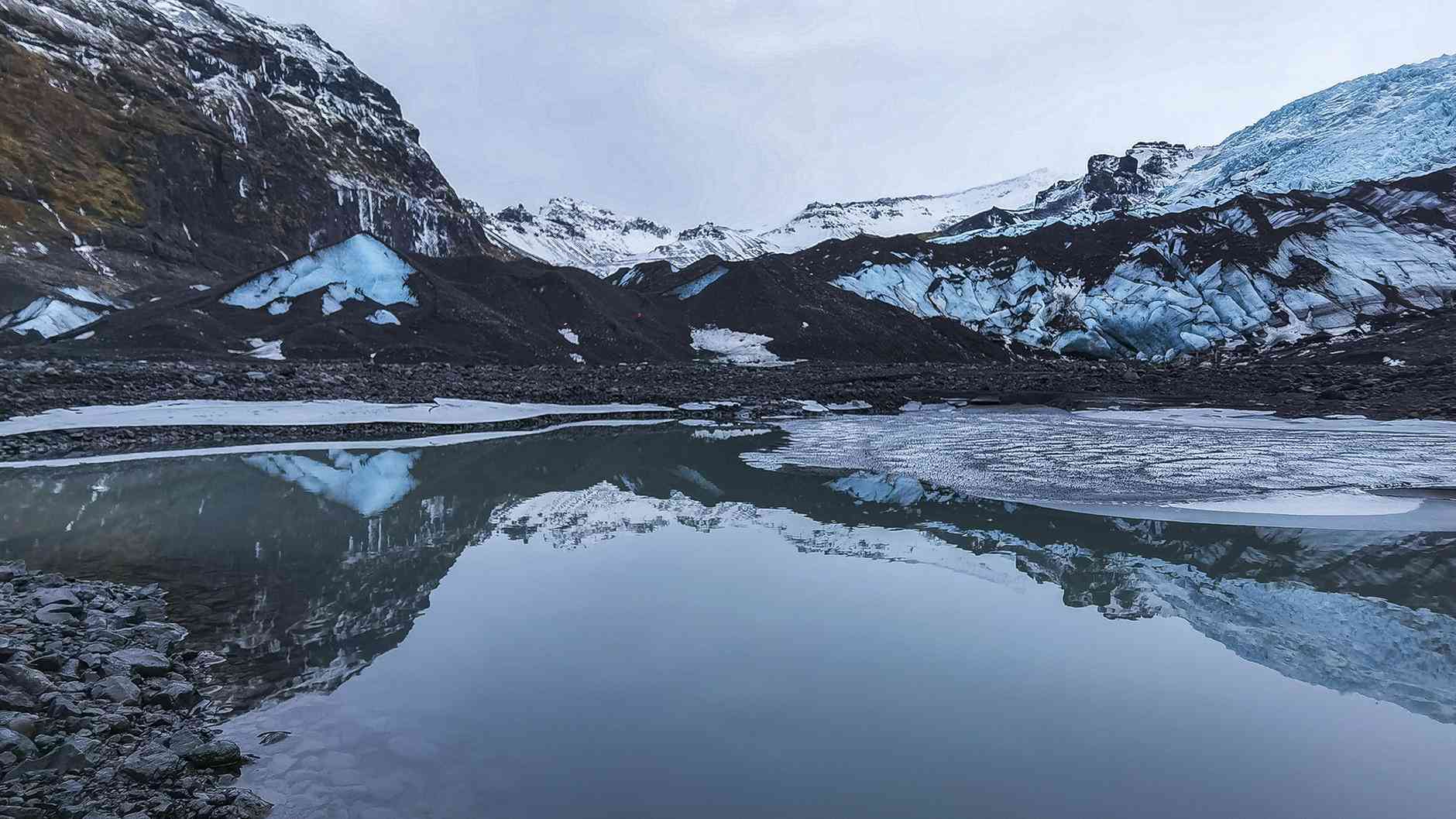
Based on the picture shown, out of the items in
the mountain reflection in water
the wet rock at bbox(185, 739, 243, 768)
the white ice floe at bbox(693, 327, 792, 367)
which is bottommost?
the mountain reflection in water

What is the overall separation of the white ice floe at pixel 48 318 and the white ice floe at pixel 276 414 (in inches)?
964

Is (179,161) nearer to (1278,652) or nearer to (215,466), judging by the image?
(215,466)

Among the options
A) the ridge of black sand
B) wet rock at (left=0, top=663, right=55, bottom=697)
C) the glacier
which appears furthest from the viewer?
the glacier

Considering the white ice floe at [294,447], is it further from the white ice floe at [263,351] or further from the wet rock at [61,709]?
the white ice floe at [263,351]

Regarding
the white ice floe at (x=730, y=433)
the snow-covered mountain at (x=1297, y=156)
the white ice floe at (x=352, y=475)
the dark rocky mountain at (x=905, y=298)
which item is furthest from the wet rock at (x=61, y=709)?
the snow-covered mountain at (x=1297, y=156)

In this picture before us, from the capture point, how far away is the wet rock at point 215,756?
15.0 ft

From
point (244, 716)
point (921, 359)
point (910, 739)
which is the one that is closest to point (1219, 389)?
point (921, 359)

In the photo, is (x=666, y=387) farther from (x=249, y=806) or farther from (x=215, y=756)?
(x=249, y=806)

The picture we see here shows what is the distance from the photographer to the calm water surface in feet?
14.6

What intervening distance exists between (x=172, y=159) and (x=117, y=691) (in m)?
98.5

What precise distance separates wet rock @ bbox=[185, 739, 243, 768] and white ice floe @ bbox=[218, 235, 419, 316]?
41.8 m

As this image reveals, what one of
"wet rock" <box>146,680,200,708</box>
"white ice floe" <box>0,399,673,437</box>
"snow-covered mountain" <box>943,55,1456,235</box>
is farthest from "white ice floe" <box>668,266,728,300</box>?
"wet rock" <box>146,680,200,708</box>

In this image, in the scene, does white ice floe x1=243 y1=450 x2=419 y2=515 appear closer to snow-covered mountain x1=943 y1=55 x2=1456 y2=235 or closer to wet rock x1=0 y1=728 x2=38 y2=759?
wet rock x1=0 y1=728 x2=38 y2=759

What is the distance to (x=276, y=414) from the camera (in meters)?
22.4
